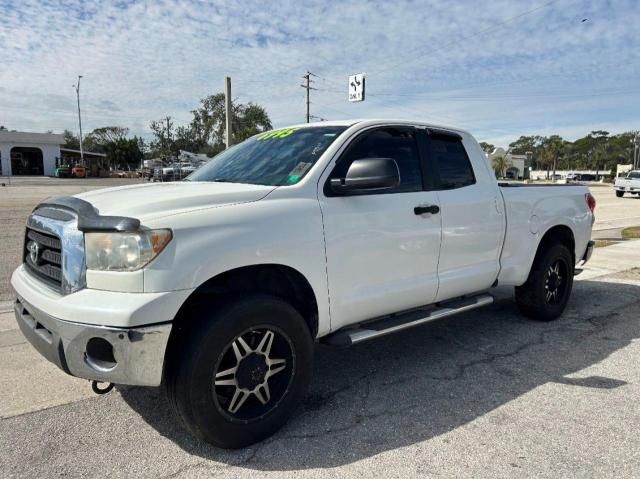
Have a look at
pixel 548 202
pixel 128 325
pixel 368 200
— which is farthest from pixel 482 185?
pixel 128 325

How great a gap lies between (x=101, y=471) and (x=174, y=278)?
3.58ft

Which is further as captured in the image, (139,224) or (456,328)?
(456,328)

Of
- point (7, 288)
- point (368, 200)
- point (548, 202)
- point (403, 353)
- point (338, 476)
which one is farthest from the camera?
point (7, 288)

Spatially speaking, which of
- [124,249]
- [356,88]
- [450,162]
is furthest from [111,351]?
[356,88]

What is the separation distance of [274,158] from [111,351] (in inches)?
68.9

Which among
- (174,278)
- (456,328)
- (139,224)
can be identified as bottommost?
(456,328)

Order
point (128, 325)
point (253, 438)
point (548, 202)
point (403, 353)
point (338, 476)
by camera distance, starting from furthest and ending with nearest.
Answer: point (548, 202)
point (403, 353)
point (253, 438)
point (338, 476)
point (128, 325)

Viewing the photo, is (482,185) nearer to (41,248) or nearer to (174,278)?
(174,278)

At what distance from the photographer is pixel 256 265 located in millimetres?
2803

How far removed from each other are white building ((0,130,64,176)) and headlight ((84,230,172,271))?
217ft

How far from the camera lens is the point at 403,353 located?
14.1ft

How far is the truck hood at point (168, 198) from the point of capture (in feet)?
8.57

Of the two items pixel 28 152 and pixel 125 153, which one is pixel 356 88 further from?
pixel 125 153

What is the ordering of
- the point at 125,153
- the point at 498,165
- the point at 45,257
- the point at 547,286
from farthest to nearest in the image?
the point at 125,153 → the point at 498,165 → the point at 547,286 → the point at 45,257
